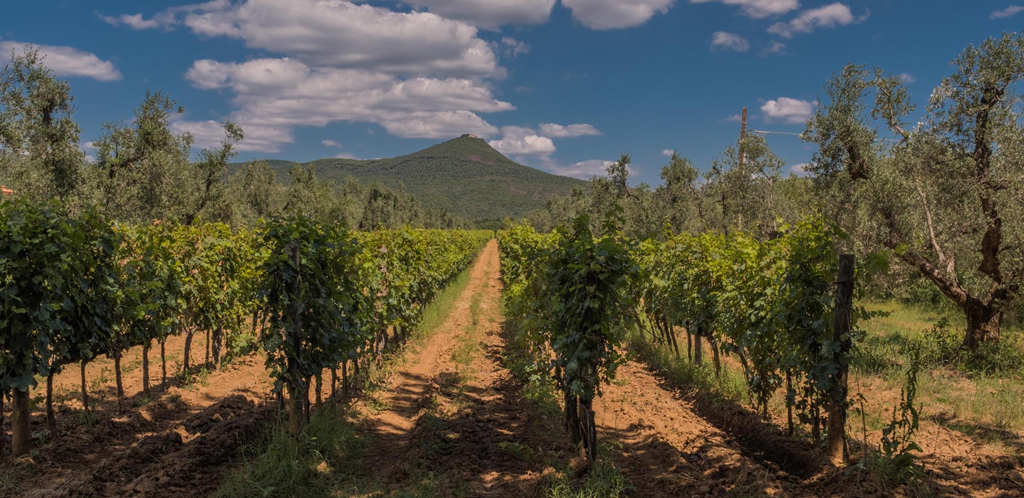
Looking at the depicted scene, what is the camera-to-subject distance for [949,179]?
11.5m


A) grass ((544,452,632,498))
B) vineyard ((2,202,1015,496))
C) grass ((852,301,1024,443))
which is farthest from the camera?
grass ((852,301,1024,443))

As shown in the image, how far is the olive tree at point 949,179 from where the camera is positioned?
10859 mm

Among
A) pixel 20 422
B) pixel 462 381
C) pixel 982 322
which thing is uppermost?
pixel 982 322

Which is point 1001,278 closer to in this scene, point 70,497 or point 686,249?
point 686,249

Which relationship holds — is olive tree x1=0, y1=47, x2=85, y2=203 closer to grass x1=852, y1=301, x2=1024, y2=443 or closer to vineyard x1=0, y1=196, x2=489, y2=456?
vineyard x1=0, y1=196, x2=489, y2=456

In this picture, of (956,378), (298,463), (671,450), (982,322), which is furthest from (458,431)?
(982,322)

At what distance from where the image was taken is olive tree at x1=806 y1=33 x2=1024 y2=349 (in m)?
10.9

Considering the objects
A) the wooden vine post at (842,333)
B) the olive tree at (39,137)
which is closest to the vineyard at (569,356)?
the wooden vine post at (842,333)

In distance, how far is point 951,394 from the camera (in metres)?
9.84

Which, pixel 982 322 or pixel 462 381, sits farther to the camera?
pixel 982 322

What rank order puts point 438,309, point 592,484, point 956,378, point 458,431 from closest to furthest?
point 592,484, point 458,431, point 956,378, point 438,309

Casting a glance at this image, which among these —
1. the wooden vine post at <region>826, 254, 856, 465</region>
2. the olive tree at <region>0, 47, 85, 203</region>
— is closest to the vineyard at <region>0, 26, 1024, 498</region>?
the wooden vine post at <region>826, 254, 856, 465</region>

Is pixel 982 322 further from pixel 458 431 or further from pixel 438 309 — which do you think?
pixel 438 309

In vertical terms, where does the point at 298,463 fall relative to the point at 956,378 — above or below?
above
